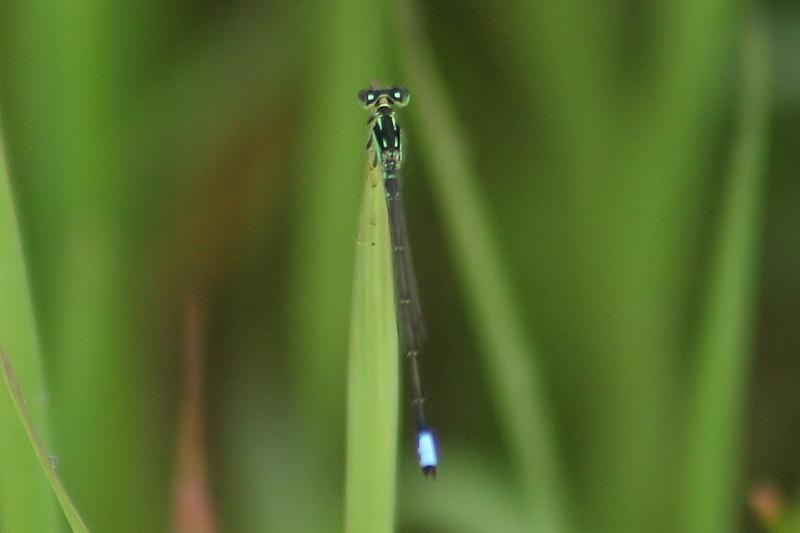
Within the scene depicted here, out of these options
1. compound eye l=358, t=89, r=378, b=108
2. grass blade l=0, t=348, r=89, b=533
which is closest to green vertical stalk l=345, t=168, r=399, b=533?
grass blade l=0, t=348, r=89, b=533

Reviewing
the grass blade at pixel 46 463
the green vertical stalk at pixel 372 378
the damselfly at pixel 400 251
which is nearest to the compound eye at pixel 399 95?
the damselfly at pixel 400 251

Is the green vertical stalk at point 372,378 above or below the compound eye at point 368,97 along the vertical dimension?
below

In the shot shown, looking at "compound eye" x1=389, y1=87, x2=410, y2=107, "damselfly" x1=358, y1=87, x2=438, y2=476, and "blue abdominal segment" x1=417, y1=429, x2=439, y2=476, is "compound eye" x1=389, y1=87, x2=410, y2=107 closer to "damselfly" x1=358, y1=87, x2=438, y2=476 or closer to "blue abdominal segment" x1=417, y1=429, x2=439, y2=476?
"damselfly" x1=358, y1=87, x2=438, y2=476

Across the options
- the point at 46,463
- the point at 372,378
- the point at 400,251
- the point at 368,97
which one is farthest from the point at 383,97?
the point at 46,463

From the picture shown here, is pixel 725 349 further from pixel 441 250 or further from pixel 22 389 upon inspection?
pixel 22 389

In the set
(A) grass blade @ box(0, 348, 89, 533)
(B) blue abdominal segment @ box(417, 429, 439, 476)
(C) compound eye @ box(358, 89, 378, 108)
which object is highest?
(C) compound eye @ box(358, 89, 378, 108)

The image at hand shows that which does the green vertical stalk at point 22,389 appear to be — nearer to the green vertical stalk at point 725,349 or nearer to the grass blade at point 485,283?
the grass blade at point 485,283

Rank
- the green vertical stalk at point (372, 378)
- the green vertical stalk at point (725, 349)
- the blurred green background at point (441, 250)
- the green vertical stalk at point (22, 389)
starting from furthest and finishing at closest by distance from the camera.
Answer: the blurred green background at point (441, 250) → the green vertical stalk at point (725, 349) → the green vertical stalk at point (22, 389) → the green vertical stalk at point (372, 378)
